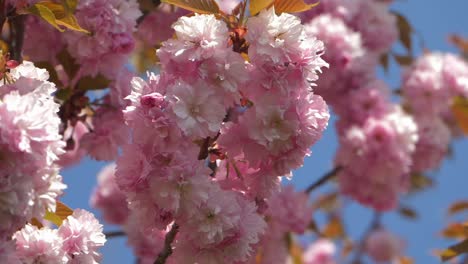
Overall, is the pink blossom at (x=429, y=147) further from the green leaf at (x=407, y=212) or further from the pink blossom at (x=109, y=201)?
the pink blossom at (x=109, y=201)

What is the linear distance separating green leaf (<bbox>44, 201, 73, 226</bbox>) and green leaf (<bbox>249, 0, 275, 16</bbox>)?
642mm

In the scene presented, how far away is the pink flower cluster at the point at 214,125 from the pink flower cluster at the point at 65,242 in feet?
0.38

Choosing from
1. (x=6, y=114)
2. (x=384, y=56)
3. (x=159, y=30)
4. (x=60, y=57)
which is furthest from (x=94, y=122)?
Answer: (x=384, y=56)

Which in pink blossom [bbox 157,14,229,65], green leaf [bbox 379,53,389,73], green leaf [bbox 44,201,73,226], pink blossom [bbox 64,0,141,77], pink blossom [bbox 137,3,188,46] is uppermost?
green leaf [bbox 379,53,389,73]

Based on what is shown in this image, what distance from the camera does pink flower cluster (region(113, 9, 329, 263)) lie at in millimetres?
1809

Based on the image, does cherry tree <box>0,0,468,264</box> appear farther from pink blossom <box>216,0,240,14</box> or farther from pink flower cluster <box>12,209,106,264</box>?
pink blossom <box>216,0,240,14</box>

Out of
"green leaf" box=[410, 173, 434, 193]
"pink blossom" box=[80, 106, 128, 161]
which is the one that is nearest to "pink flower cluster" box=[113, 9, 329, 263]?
"pink blossom" box=[80, 106, 128, 161]

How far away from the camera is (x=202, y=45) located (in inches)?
72.6

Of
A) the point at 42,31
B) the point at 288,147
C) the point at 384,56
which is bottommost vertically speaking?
the point at 42,31

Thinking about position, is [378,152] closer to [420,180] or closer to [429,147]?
[429,147]

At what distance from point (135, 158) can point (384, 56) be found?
100.0 inches

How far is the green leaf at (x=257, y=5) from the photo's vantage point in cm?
193

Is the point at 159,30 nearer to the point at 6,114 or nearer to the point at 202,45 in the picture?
the point at 202,45

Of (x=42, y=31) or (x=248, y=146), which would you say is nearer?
(x=248, y=146)
